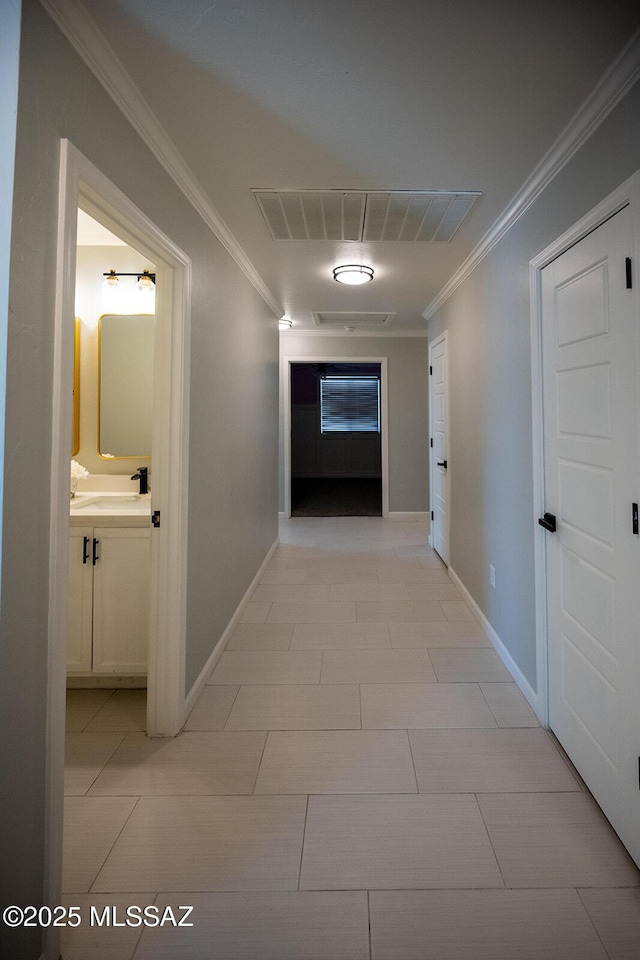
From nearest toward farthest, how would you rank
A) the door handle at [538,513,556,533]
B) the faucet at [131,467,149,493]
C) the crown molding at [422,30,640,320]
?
1. the crown molding at [422,30,640,320]
2. the door handle at [538,513,556,533]
3. the faucet at [131,467,149,493]

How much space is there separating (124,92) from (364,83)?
0.77m

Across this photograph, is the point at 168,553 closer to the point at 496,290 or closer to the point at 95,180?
the point at 95,180

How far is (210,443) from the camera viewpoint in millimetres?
2396

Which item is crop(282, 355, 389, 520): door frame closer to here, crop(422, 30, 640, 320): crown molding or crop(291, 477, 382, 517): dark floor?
crop(291, 477, 382, 517): dark floor

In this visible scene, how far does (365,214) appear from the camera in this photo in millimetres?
2389

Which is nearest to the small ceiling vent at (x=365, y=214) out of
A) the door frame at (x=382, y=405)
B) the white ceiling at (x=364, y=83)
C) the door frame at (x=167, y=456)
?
the white ceiling at (x=364, y=83)

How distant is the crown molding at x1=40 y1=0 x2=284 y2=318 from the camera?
3.86 ft

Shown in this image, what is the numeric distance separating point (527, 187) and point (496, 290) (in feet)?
1.91

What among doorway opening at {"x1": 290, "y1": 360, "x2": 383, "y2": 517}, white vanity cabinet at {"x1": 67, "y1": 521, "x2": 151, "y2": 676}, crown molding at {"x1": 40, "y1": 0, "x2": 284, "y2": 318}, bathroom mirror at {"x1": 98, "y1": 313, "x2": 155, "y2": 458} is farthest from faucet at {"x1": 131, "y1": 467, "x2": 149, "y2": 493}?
doorway opening at {"x1": 290, "y1": 360, "x2": 383, "y2": 517}

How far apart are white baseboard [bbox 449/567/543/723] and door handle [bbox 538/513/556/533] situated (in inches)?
30.1

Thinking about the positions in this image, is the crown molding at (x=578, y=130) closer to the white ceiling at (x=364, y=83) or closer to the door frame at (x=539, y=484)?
the white ceiling at (x=364, y=83)

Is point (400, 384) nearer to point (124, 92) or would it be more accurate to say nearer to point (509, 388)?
point (509, 388)

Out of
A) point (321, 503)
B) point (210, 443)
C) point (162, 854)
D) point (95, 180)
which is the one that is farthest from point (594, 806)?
point (321, 503)

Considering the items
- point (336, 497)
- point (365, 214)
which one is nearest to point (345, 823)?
point (365, 214)
